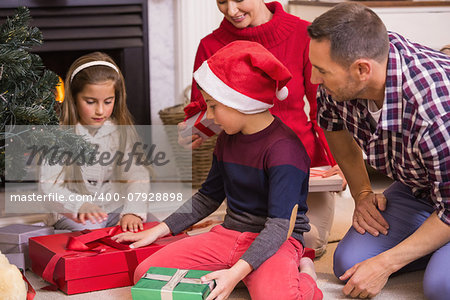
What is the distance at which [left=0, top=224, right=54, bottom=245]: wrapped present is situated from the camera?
1730 mm

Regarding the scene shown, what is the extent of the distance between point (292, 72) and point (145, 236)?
654 millimetres

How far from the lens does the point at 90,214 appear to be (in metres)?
1.88

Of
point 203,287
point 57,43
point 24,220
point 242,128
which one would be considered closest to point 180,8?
point 57,43

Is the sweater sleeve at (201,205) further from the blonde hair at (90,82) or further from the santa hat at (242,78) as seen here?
the blonde hair at (90,82)

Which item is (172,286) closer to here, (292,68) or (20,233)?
(20,233)

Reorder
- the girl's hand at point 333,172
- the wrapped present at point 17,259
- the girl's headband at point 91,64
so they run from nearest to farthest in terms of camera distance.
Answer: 1. the wrapped present at point 17,259
2. the girl's hand at point 333,172
3. the girl's headband at point 91,64

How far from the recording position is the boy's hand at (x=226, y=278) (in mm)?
1293

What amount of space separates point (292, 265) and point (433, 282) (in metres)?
0.33

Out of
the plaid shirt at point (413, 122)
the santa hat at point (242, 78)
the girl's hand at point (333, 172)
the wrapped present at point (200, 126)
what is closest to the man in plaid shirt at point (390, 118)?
the plaid shirt at point (413, 122)

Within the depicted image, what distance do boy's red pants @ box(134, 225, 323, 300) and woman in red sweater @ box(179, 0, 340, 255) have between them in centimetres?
32

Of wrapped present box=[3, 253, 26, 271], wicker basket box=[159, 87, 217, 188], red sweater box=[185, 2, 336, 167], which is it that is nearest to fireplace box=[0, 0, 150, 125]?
wicker basket box=[159, 87, 217, 188]

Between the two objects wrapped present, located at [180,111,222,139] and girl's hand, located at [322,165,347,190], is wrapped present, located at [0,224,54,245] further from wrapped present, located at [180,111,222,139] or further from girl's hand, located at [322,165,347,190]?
girl's hand, located at [322,165,347,190]

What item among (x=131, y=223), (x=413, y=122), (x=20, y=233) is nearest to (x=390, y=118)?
(x=413, y=122)

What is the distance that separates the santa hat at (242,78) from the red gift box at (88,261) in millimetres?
456
